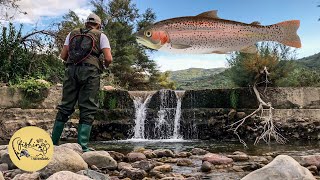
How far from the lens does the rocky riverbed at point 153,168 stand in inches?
109

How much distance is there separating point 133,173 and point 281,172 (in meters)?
1.70

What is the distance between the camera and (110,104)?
11922 millimetres

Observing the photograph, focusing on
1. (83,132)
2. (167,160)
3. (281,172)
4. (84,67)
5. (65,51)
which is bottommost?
(167,160)

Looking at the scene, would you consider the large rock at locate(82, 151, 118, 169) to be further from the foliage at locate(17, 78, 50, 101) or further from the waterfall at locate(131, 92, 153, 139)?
the foliage at locate(17, 78, 50, 101)

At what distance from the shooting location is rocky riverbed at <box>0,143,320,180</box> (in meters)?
2.76

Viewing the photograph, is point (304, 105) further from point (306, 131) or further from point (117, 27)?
point (117, 27)

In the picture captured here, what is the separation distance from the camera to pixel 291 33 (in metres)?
1.10

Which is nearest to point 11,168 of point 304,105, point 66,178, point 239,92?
point 66,178

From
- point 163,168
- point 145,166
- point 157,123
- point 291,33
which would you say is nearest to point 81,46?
point 145,166

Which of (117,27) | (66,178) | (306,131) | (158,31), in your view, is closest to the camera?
(158,31)

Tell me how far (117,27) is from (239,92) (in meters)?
10.1

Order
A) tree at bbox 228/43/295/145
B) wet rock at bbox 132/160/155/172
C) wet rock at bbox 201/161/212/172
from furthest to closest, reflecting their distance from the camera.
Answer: tree at bbox 228/43/295/145, wet rock at bbox 201/161/212/172, wet rock at bbox 132/160/155/172

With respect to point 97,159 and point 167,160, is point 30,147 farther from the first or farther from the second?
point 167,160

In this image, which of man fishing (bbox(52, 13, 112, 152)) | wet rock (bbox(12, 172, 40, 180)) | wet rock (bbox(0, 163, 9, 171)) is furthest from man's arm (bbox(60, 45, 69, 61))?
wet rock (bbox(12, 172, 40, 180))
